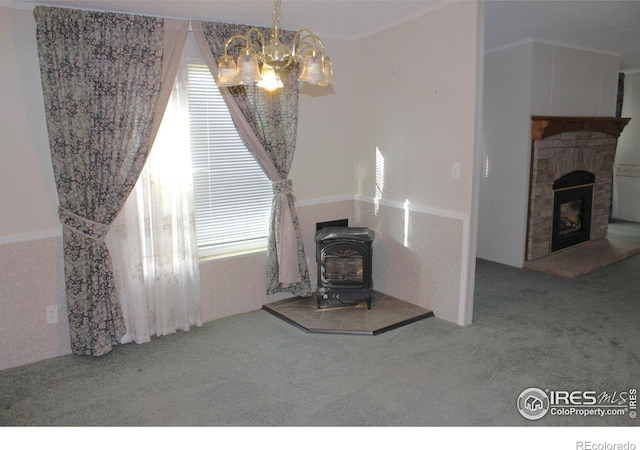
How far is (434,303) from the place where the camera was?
157 inches

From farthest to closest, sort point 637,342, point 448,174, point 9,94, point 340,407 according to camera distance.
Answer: point 448,174 < point 637,342 < point 9,94 < point 340,407

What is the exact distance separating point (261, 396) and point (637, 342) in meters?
2.54

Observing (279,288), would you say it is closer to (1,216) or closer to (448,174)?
(448,174)

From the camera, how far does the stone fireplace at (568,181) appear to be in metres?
5.21

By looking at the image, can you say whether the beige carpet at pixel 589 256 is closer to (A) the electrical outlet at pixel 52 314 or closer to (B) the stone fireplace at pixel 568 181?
(B) the stone fireplace at pixel 568 181

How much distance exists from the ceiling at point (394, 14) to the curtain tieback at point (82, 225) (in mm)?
1274

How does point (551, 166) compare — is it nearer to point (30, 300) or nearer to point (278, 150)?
point (278, 150)

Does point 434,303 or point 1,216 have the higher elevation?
point 1,216

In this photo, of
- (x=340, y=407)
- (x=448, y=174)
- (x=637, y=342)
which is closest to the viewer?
(x=340, y=407)

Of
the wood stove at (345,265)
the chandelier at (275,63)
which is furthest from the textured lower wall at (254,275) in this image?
the chandelier at (275,63)

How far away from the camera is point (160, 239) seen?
11.8ft

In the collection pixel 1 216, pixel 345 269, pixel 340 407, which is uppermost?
pixel 1 216

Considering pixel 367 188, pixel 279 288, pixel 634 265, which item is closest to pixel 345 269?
pixel 279 288

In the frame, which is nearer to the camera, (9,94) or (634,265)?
(9,94)
